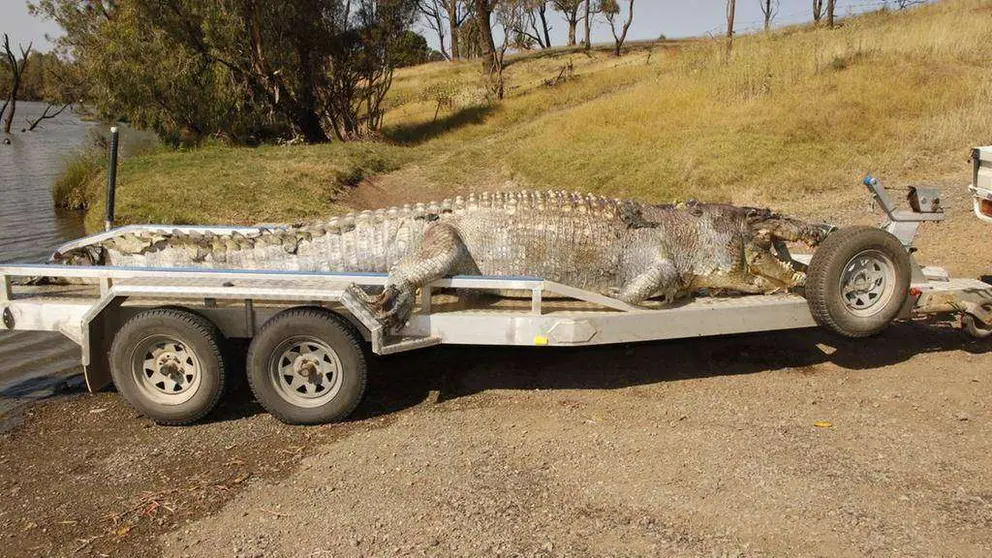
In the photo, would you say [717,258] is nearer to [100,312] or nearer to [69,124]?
[100,312]

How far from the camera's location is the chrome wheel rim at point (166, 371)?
5.11 meters

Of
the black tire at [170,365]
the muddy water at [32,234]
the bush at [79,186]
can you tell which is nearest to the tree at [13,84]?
the muddy water at [32,234]

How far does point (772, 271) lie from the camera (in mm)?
6113

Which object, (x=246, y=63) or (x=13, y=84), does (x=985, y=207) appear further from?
(x=13, y=84)

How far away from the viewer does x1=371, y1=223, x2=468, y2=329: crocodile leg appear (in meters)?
5.11

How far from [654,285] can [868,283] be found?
1.66 m

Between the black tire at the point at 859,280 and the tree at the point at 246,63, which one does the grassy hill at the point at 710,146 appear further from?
the black tire at the point at 859,280

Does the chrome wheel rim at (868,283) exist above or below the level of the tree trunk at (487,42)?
below

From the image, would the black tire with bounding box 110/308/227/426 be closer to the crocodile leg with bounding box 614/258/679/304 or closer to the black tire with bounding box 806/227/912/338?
the crocodile leg with bounding box 614/258/679/304

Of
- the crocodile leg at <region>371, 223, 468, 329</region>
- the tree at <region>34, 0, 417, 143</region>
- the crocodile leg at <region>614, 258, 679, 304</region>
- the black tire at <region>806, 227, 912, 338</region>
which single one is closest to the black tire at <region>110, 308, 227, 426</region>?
the crocodile leg at <region>371, 223, 468, 329</region>

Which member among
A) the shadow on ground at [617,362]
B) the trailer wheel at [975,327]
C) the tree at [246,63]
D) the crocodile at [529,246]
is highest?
the tree at [246,63]

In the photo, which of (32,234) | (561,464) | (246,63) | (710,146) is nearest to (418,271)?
(561,464)

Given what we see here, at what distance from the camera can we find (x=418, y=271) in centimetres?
543

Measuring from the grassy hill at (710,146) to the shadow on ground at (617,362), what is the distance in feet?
20.9
